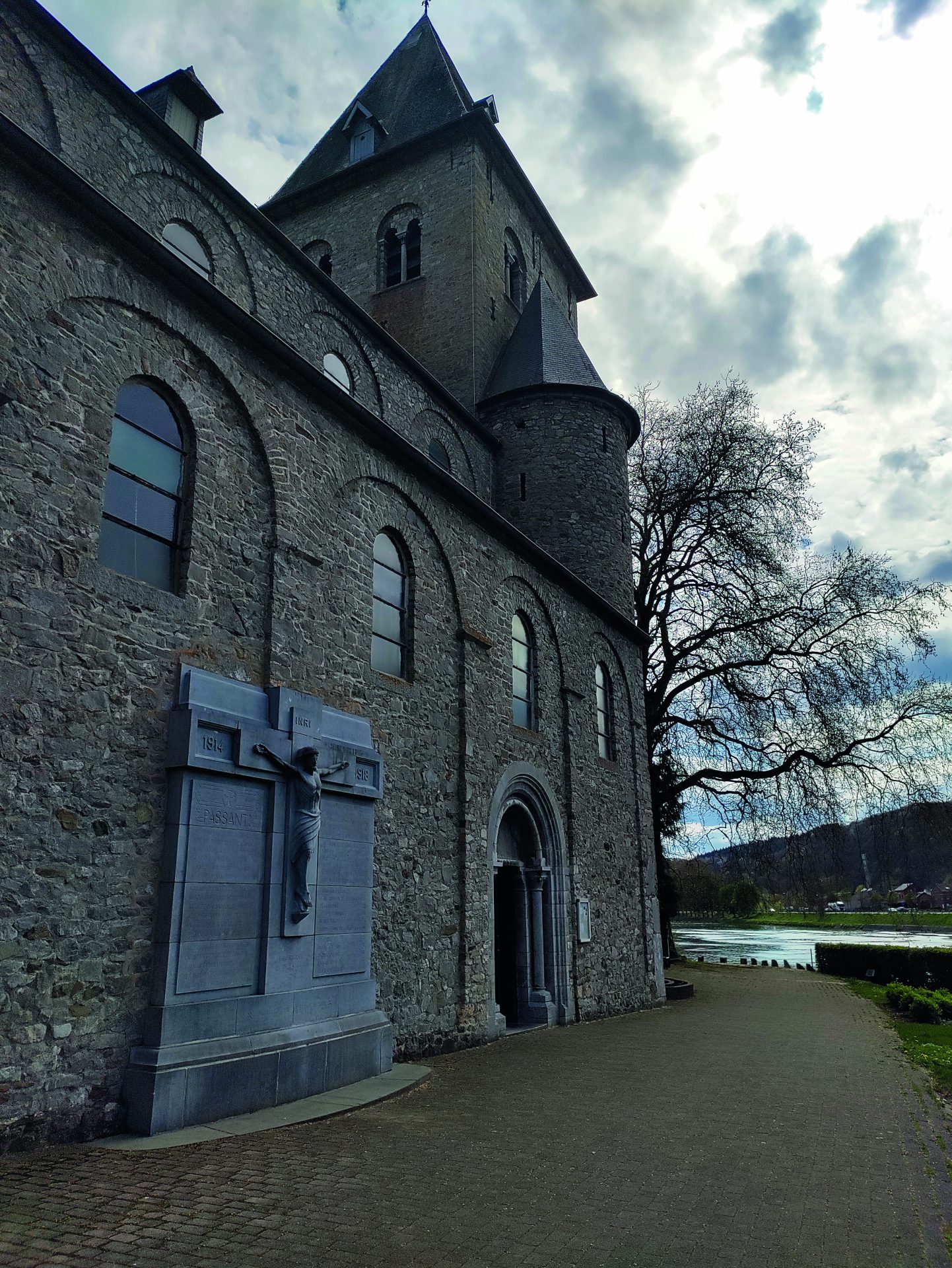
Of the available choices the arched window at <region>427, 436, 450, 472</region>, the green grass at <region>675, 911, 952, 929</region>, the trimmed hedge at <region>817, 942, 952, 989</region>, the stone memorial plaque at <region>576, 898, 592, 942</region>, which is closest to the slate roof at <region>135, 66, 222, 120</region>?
the arched window at <region>427, 436, 450, 472</region>

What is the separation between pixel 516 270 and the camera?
1053 inches

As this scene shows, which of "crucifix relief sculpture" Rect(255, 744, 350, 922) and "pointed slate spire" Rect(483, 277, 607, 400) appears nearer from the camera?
"crucifix relief sculpture" Rect(255, 744, 350, 922)

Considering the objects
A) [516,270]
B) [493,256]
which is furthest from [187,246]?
[516,270]

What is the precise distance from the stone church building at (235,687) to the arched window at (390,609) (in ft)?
0.19

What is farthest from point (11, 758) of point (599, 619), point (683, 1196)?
point (599, 619)

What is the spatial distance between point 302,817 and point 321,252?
877 inches

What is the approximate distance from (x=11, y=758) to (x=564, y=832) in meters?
11.3

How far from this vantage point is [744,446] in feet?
83.8

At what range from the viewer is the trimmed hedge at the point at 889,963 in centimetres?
2210

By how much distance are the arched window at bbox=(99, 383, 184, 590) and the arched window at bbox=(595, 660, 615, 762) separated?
12.0 meters

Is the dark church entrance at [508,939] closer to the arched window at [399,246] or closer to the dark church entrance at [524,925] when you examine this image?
the dark church entrance at [524,925]

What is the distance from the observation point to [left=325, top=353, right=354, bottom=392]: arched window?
1661 cm

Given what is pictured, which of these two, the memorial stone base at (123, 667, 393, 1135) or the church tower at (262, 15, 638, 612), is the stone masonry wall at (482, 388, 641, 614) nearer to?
the church tower at (262, 15, 638, 612)

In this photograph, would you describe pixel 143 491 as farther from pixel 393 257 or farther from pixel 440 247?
pixel 393 257
